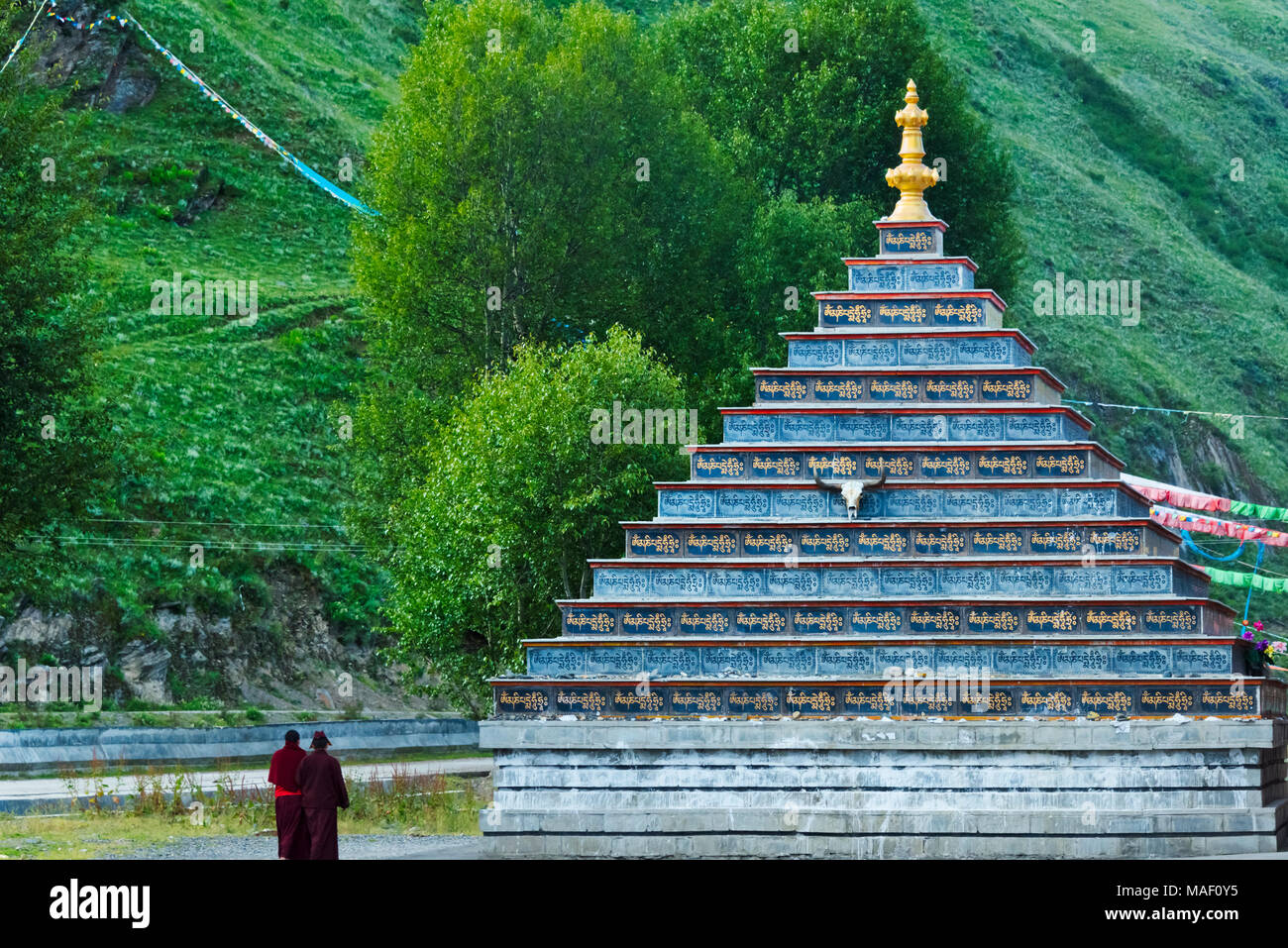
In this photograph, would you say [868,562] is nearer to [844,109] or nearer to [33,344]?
[33,344]

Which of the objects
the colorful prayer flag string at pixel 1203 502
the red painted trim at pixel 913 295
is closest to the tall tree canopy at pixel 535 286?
the red painted trim at pixel 913 295

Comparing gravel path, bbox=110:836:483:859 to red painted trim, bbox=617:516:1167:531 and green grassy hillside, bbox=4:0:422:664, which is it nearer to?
red painted trim, bbox=617:516:1167:531

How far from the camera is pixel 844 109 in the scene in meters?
61.3

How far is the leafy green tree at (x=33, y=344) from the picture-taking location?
3656 cm

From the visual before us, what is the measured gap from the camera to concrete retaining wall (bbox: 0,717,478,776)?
40938 mm

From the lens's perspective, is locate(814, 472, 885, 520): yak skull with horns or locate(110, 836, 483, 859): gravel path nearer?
locate(110, 836, 483, 859): gravel path

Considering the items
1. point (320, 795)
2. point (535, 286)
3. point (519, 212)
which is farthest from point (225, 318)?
point (320, 795)

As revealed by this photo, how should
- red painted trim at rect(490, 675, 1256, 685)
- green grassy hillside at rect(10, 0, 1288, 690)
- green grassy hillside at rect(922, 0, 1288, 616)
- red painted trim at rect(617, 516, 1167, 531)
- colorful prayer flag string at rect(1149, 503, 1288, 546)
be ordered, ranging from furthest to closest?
1. green grassy hillside at rect(922, 0, 1288, 616)
2. green grassy hillside at rect(10, 0, 1288, 690)
3. colorful prayer flag string at rect(1149, 503, 1288, 546)
4. red painted trim at rect(617, 516, 1167, 531)
5. red painted trim at rect(490, 675, 1256, 685)

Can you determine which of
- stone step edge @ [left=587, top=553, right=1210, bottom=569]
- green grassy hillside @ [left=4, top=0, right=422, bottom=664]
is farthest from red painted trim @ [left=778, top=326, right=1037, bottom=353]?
green grassy hillside @ [left=4, top=0, right=422, bottom=664]

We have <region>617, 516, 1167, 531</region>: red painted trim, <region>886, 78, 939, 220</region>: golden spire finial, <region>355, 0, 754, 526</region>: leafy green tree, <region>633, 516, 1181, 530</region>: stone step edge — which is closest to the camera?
<region>633, 516, 1181, 530</region>: stone step edge

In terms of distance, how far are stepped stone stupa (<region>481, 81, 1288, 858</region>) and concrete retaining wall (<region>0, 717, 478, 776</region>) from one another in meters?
14.0

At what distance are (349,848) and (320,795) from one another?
247 inches

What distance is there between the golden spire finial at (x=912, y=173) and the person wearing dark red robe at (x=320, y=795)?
16089 millimetres
